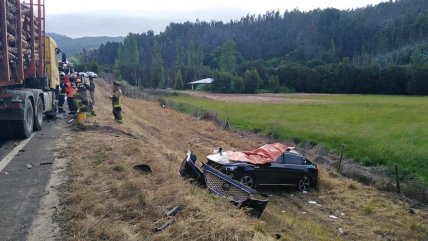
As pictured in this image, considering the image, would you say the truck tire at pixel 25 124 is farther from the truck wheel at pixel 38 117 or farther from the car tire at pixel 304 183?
the car tire at pixel 304 183

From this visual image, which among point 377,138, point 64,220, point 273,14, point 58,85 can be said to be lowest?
point 377,138

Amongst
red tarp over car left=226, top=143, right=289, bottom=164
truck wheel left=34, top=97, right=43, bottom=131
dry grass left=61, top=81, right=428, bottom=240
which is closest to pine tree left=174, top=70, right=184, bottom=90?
dry grass left=61, top=81, right=428, bottom=240

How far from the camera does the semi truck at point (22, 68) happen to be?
11.2 meters

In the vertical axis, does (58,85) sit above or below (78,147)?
above

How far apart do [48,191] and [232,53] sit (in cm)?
10998

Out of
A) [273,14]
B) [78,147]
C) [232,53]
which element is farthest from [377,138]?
[273,14]

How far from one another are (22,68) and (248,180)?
7.29 meters

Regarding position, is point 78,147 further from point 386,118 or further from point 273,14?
point 273,14

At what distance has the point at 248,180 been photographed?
13.6 m

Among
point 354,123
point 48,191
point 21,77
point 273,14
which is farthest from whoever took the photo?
point 273,14

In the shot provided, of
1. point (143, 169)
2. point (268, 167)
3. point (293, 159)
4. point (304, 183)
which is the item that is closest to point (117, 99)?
point (268, 167)

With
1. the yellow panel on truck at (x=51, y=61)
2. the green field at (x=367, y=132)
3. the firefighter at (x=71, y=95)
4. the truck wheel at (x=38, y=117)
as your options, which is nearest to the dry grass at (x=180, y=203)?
the truck wheel at (x=38, y=117)

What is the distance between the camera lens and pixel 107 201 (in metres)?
6.40

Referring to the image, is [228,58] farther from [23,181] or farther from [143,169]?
[23,181]
